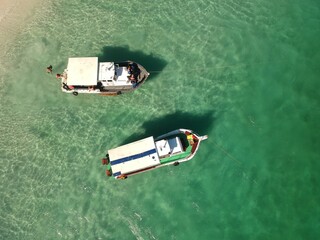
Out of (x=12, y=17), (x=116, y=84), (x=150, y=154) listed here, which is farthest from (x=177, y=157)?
(x=12, y=17)

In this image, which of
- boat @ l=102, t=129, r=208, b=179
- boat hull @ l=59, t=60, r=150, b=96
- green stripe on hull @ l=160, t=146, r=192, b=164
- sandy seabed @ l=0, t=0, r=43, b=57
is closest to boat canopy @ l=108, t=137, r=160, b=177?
boat @ l=102, t=129, r=208, b=179

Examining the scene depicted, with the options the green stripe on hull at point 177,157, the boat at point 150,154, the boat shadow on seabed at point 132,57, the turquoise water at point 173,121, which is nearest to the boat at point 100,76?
the turquoise water at point 173,121

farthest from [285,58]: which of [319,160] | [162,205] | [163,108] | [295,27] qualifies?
[162,205]

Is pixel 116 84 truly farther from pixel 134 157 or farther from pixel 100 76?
pixel 134 157

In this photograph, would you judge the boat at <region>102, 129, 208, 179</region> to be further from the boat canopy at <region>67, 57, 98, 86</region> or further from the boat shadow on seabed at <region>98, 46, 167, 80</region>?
the boat shadow on seabed at <region>98, 46, 167, 80</region>

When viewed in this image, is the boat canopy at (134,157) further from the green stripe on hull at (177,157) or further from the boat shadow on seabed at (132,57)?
the boat shadow on seabed at (132,57)

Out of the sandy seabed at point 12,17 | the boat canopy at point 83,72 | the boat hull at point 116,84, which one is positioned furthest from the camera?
the sandy seabed at point 12,17

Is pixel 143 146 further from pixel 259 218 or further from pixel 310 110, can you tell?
pixel 310 110
